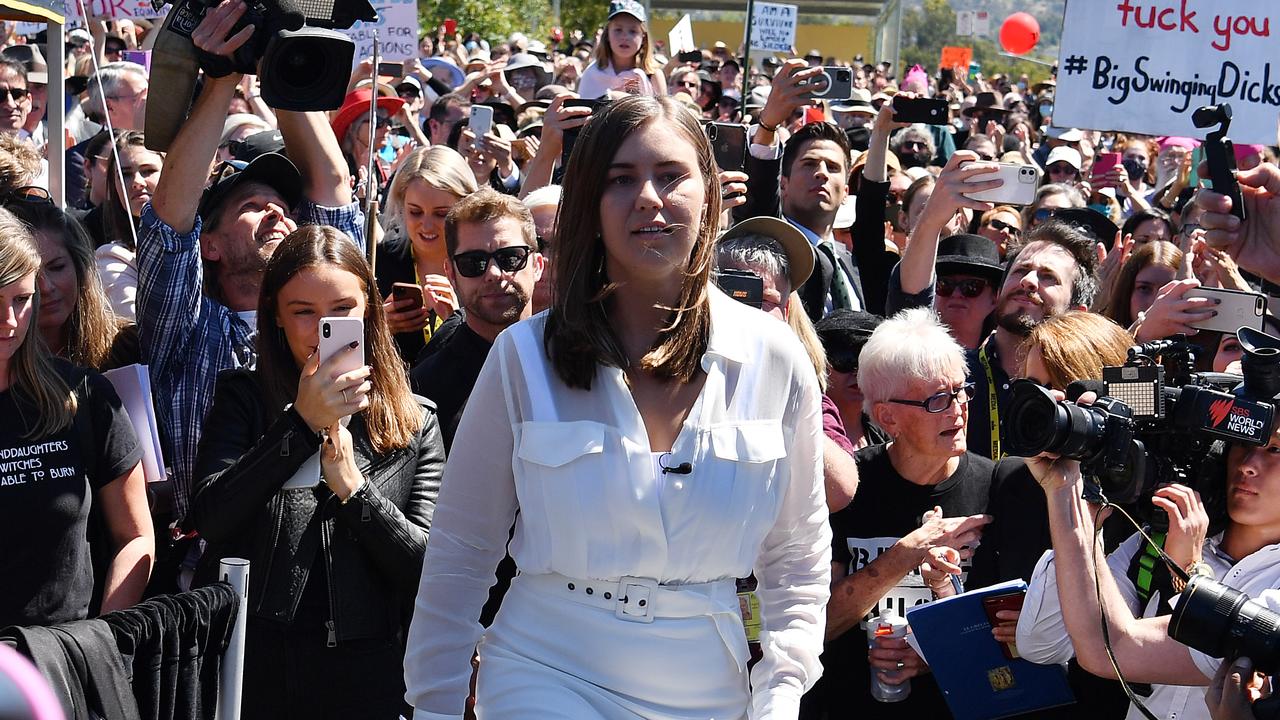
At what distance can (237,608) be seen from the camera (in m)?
3.28

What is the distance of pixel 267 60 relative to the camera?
4016mm

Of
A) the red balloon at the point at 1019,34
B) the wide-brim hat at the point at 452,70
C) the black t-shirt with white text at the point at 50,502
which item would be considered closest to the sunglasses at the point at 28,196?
the black t-shirt with white text at the point at 50,502

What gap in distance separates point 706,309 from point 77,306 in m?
2.37

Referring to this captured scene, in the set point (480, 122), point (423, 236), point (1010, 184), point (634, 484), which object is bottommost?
point (423, 236)

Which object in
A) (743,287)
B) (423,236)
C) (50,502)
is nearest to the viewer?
(50,502)

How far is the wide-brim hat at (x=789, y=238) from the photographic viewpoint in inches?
193

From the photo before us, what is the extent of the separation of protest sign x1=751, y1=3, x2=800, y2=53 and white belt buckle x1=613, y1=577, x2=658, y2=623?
13.8m

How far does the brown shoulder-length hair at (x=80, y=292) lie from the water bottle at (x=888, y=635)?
241 centimetres

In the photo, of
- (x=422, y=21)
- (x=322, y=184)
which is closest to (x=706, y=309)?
(x=322, y=184)

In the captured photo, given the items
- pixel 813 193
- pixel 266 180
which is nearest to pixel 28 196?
pixel 266 180

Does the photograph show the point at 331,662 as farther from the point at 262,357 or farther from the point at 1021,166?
the point at 1021,166

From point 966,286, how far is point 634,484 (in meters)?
3.98

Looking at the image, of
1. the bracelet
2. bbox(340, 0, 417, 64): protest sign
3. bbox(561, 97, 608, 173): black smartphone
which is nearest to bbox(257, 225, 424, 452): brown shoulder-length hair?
the bracelet

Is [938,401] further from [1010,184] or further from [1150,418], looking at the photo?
[1010,184]
